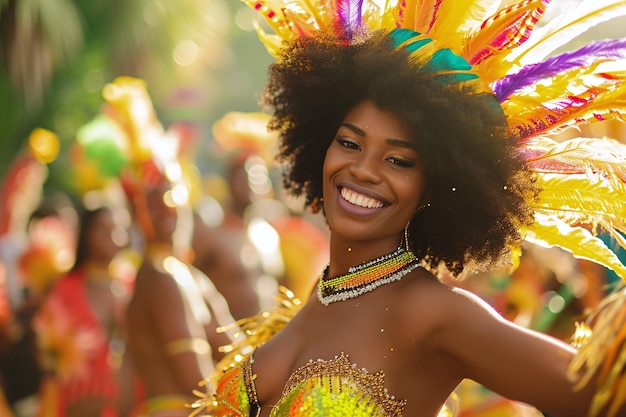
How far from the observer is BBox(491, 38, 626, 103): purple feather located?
242 centimetres

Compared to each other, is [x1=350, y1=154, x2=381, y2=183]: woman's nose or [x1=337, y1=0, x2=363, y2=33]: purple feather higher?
[x1=337, y1=0, x2=363, y2=33]: purple feather

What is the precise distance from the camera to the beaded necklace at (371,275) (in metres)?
2.59

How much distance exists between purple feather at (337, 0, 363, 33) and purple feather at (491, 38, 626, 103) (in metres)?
0.42

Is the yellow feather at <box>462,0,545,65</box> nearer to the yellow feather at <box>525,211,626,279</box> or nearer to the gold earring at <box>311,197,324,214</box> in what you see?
the yellow feather at <box>525,211,626,279</box>

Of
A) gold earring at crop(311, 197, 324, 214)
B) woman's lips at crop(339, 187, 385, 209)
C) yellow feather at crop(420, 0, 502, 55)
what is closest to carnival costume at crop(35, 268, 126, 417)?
gold earring at crop(311, 197, 324, 214)

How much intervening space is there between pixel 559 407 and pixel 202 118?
29.6 meters

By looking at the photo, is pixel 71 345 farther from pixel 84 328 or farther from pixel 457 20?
pixel 457 20

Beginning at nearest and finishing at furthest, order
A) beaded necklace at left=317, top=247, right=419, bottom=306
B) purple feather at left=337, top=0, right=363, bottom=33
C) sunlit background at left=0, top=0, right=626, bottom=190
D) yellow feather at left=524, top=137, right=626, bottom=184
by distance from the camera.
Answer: yellow feather at left=524, top=137, right=626, bottom=184 → beaded necklace at left=317, top=247, right=419, bottom=306 → purple feather at left=337, top=0, right=363, bottom=33 → sunlit background at left=0, top=0, right=626, bottom=190

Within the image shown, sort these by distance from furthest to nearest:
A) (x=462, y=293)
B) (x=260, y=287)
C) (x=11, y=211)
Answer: (x=11, y=211) → (x=260, y=287) → (x=462, y=293)

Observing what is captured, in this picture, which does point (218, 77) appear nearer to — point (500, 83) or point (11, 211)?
point (11, 211)

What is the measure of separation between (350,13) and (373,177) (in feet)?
1.68

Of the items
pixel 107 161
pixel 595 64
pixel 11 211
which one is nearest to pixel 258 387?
pixel 595 64

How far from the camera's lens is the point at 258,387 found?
103 inches

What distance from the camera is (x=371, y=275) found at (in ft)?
8.56
